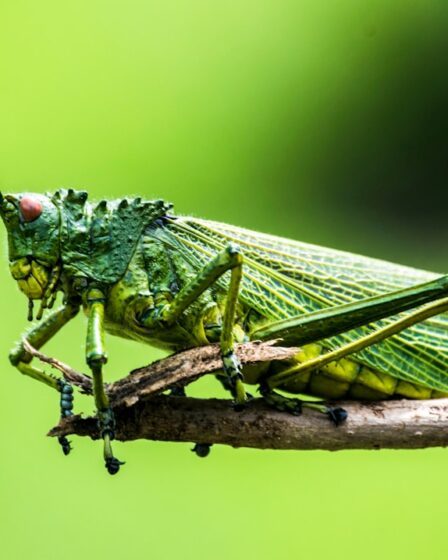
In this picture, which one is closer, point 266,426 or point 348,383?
point 266,426

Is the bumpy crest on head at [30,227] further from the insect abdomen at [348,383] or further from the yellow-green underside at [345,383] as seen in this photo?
the insect abdomen at [348,383]

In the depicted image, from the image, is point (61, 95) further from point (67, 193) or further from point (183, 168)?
point (67, 193)

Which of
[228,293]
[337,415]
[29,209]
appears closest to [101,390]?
[228,293]

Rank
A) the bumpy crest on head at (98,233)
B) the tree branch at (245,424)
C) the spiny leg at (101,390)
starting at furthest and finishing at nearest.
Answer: the bumpy crest on head at (98,233) → the tree branch at (245,424) → the spiny leg at (101,390)

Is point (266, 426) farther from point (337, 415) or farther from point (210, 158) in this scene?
point (210, 158)

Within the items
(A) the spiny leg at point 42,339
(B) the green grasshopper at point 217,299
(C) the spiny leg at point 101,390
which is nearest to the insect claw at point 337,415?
(B) the green grasshopper at point 217,299

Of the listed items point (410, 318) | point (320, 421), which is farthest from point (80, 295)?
point (410, 318)

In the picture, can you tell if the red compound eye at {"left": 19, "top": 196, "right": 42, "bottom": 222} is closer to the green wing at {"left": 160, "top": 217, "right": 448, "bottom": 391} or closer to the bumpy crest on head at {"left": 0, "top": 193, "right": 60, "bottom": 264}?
the bumpy crest on head at {"left": 0, "top": 193, "right": 60, "bottom": 264}
